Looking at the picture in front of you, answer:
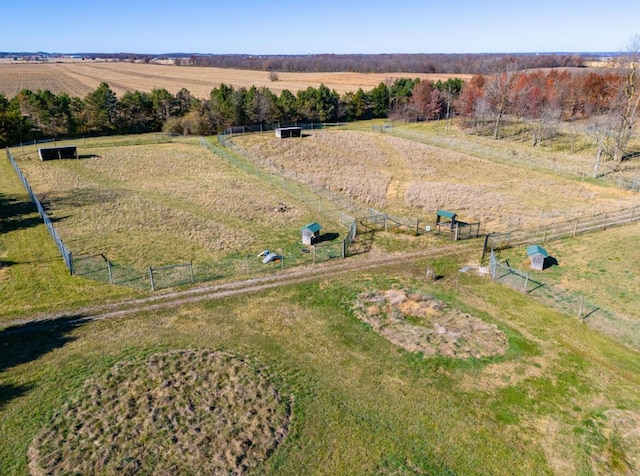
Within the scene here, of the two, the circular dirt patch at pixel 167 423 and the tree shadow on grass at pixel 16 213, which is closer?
the circular dirt patch at pixel 167 423

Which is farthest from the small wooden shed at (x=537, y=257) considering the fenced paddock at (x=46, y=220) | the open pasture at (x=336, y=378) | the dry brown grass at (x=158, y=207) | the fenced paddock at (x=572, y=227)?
the fenced paddock at (x=46, y=220)

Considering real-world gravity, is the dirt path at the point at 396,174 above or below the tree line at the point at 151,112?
below

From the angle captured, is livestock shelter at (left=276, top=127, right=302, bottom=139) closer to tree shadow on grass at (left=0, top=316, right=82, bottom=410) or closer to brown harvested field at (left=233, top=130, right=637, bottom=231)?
brown harvested field at (left=233, top=130, right=637, bottom=231)

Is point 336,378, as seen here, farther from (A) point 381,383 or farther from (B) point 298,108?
(B) point 298,108

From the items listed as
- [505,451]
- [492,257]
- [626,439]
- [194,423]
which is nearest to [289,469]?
[194,423]

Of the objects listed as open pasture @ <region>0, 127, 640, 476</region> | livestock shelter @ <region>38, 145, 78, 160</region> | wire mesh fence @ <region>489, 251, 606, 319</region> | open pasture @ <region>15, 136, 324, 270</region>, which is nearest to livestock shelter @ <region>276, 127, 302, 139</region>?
open pasture @ <region>15, 136, 324, 270</region>

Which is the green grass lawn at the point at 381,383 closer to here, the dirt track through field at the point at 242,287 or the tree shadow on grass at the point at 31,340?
the tree shadow on grass at the point at 31,340
